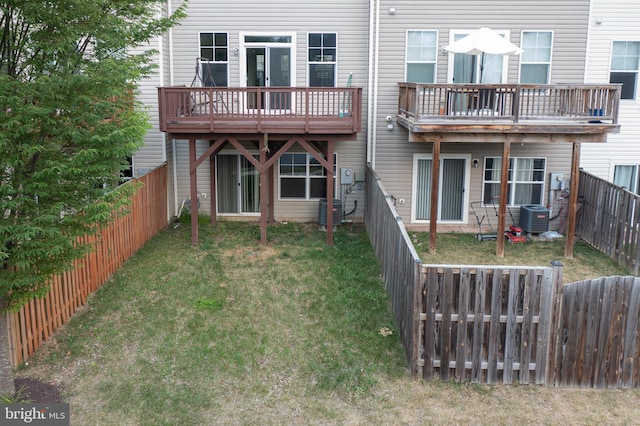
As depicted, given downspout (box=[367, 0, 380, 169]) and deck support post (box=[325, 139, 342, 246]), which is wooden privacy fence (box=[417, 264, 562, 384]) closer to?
deck support post (box=[325, 139, 342, 246])

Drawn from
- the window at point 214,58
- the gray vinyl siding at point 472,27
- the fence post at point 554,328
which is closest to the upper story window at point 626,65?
the gray vinyl siding at point 472,27

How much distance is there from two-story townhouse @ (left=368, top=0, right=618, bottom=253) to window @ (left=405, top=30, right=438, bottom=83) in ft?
0.08

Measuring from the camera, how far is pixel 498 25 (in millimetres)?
14648

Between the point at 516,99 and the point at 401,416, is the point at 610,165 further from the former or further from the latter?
the point at 401,416

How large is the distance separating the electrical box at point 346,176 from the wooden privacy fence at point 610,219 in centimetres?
572

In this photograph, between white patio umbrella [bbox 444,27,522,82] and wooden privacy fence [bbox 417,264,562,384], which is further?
white patio umbrella [bbox 444,27,522,82]

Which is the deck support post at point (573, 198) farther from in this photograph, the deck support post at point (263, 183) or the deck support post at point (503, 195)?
the deck support post at point (263, 183)

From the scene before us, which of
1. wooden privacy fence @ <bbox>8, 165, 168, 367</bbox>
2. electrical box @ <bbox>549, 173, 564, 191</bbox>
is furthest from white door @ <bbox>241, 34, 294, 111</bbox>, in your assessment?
electrical box @ <bbox>549, 173, 564, 191</bbox>

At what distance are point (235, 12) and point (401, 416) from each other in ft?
36.6

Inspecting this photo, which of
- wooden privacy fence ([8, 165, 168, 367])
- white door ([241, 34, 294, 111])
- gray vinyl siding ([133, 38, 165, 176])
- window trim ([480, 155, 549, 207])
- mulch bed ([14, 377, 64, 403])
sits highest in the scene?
white door ([241, 34, 294, 111])

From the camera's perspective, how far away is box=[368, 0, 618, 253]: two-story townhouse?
47.6 ft

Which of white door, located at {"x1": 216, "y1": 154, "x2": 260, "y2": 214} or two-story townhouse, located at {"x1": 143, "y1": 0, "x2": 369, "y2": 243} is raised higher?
two-story townhouse, located at {"x1": 143, "y1": 0, "x2": 369, "y2": 243}

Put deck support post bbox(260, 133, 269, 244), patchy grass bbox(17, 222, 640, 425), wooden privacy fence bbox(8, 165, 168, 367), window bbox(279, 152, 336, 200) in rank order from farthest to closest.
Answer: window bbox(279, 152, 336, 200)
deck support post bbox(260, 133, 269, 244)
wooden privacy fence bbox(8, 165, 168, 367)
patchy grass bbox(17, 222, 640, 425)

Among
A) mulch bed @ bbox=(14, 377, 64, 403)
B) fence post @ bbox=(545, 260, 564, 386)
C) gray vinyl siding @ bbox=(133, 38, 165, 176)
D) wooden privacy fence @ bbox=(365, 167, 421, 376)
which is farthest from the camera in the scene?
gray vinyl siding @ bbox=(133, 38, 165, 176)
